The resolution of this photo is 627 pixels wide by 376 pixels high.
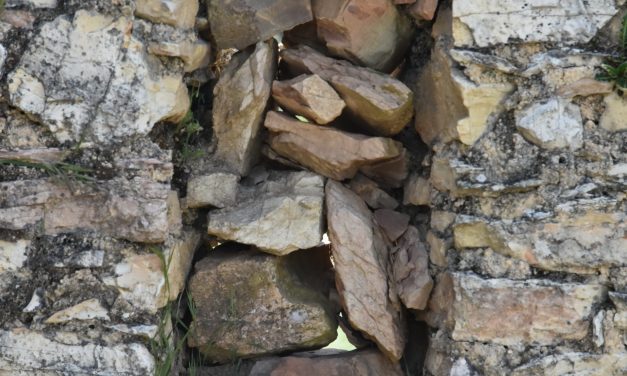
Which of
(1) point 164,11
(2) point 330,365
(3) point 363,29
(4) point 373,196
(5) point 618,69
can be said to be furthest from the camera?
(4) point 373,196

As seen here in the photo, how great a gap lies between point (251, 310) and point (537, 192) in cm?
99

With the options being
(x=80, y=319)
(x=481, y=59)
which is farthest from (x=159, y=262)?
(x=481, y=59)

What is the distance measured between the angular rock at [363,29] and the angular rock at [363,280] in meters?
0.52

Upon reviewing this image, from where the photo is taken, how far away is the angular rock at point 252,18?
283 centimetres

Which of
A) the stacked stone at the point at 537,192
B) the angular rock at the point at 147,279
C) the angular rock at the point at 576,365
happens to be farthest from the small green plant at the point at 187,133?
the angular rock at the point at 576,365

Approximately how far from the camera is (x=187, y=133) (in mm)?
2889

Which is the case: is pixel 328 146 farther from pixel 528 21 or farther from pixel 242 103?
pixel 528 21

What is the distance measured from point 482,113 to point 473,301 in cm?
57

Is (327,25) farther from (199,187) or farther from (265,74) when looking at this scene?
(199,187)

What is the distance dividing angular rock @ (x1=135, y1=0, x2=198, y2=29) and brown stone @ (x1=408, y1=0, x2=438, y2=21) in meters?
0.75

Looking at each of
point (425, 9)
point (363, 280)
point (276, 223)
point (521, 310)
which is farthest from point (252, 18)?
point (521, 310)

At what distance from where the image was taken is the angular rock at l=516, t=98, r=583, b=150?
2.54 m

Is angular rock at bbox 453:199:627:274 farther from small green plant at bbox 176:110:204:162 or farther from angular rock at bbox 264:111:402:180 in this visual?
small green plant at bbox 176:110:204:162

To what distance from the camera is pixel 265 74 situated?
9.39ft
